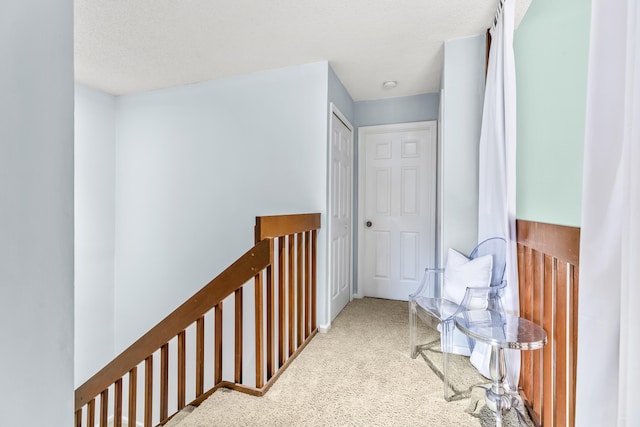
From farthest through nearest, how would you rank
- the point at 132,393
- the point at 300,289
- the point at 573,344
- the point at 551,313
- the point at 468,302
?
the point at 300,289
the point at 132,393
the point at 468,302
the point at 551,313
the point at 573,344

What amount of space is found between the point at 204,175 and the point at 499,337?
9.07 feet

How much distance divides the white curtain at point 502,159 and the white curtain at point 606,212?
985 millimetres

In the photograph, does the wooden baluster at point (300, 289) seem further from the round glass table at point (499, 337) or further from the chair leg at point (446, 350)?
the round glass table at point (499, 337)

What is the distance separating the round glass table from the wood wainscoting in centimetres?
8

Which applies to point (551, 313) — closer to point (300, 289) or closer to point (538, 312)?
point (538, 312)

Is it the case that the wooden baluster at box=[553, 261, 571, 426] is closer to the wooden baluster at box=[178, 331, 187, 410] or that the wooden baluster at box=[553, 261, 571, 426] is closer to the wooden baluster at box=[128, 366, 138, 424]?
the wooden baluster at box=[178, 331, 187, 410]

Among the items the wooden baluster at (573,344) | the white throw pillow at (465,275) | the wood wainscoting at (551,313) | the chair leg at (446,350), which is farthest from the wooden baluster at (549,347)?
the chair leg at (446,350)

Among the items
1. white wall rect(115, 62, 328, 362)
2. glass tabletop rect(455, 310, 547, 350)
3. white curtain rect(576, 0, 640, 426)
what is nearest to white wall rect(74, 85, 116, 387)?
white wall rect(115, 62, 328, 362)

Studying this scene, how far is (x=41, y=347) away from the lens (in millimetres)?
581

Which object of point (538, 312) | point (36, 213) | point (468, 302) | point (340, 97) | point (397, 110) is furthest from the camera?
point (397, 110)

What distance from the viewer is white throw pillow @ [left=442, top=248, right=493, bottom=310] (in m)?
1.79

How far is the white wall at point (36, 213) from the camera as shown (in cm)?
53

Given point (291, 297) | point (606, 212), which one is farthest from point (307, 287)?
point (606, 212)

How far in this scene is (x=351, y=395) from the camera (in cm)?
167
